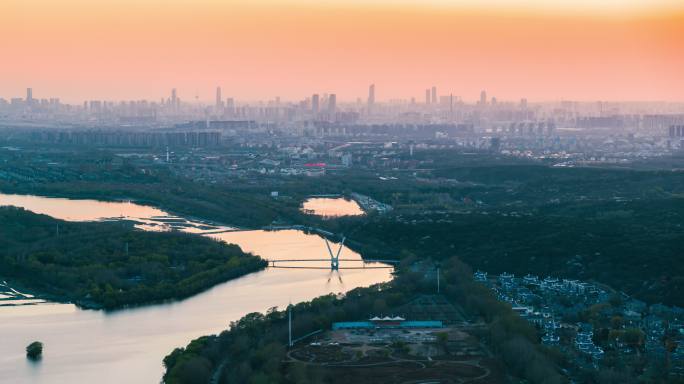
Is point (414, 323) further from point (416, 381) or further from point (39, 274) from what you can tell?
point (39, 274)

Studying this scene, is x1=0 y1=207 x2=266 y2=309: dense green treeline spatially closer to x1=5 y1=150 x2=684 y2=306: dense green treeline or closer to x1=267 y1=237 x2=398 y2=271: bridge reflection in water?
x1=267 y1=237 x2=398 y2=271: bridge reflection in water

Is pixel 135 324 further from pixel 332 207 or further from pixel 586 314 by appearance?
pixel 332 207

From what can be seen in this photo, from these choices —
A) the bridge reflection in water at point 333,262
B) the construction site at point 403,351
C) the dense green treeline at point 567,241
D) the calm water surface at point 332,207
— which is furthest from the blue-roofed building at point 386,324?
the calm water surface at point 332,207

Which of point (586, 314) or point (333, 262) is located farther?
point (333, 262)

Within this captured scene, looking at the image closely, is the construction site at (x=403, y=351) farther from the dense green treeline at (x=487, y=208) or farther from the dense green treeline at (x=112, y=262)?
the dense green treeline at (x=112, y=262)

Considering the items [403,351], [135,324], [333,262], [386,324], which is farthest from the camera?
[333,262]

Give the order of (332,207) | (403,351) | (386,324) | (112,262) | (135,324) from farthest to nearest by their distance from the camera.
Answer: (332,207) < (112,262) < (135,324) < (386,324) < (403,351)

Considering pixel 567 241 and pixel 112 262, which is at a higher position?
pixel 567 241

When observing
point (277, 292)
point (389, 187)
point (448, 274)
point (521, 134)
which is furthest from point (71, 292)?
point (521, 134)

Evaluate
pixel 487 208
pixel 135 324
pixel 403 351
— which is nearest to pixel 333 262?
pixel 135 324
